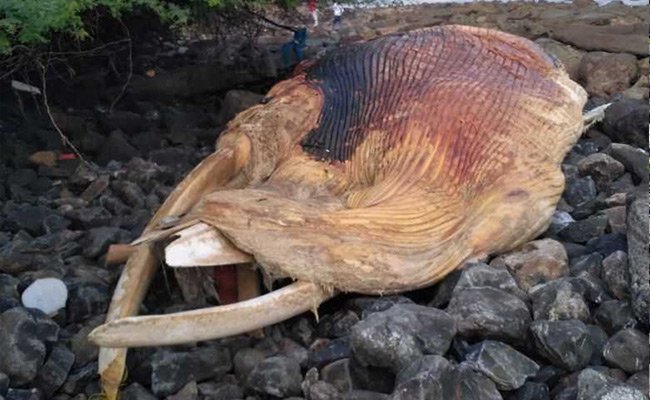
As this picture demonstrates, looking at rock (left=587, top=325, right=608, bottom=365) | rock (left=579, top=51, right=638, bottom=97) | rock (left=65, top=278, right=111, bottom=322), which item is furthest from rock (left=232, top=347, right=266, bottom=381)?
rock (left=579, top=51, right=638, bottom=97)

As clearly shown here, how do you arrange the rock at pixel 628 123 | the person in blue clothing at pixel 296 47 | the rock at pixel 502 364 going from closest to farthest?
the rock at pixel 502 364 → the rock at pixel 628 123 → the person in blue clothing at pixel 296 47

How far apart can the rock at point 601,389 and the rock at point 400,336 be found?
0.47 m

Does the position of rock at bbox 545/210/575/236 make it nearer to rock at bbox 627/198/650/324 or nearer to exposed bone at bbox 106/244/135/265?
rock at bbox 627/198/650/324

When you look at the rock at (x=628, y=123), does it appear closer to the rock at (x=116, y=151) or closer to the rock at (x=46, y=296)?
the rock at (x=116, y=151)

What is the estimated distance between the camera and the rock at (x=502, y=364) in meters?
2.47

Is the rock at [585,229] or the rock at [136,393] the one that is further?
the rock at [585,229]

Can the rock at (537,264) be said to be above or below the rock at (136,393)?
above

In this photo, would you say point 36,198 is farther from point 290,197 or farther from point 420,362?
point 420,362

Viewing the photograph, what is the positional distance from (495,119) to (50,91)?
3286 mm

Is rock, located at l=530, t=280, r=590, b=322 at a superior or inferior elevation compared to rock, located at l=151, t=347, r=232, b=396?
superior

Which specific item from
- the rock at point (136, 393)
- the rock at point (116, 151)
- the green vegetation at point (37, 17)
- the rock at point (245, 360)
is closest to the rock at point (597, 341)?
the rock at point (245, 360)

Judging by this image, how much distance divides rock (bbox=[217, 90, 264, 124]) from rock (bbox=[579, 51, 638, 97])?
2.22m

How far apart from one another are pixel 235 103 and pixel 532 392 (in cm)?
333

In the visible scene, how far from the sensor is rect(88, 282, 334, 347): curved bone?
264cm
